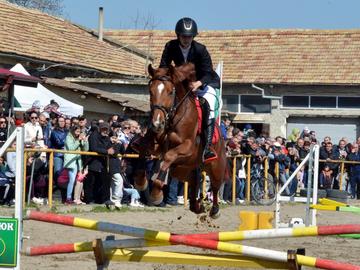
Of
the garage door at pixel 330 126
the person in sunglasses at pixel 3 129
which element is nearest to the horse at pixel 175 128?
the person in sunglasses at pixel 3 129

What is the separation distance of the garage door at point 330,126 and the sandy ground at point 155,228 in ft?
55.1

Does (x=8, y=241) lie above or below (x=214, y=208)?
below

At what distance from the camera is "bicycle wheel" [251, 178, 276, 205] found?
2206 cm

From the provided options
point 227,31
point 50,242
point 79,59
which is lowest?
point 50,242

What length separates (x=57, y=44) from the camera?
96.0 feet

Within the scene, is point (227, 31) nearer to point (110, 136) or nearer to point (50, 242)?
point (110, 136)

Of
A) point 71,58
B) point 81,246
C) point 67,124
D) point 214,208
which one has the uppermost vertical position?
point 71,58

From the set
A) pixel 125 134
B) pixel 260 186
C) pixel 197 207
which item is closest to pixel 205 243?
pixel 197 207

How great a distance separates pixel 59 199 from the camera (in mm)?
17203

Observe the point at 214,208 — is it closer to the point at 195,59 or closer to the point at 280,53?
the point at 195,59

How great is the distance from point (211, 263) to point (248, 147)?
43.6ft

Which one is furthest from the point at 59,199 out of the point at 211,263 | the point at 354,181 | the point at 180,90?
the point at 354,181

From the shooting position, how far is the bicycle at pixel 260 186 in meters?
22.0

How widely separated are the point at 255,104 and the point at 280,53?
10.6 feet
